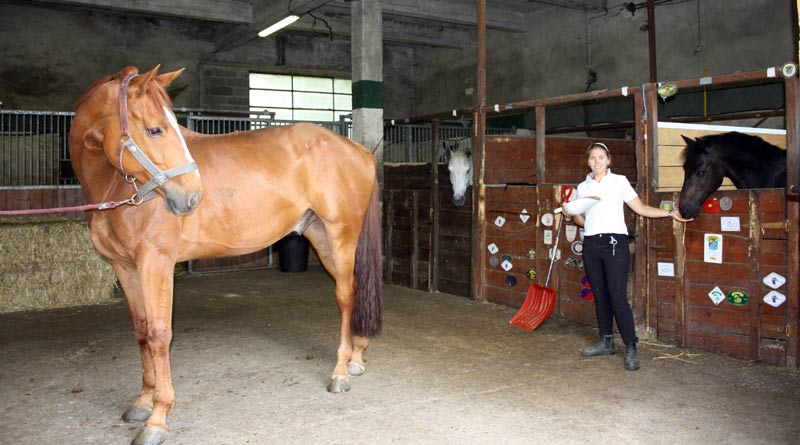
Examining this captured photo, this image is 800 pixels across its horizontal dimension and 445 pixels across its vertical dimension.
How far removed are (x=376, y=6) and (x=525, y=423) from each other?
6.27 m

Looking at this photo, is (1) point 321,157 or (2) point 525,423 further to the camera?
(1) point 321,157

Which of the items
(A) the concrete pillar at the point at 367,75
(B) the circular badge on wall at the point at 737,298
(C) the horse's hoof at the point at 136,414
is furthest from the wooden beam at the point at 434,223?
(C) the horse's hoof at the point at 136,414

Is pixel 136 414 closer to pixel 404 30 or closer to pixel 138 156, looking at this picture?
pixel 138 156

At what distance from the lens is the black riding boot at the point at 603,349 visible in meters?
4.08

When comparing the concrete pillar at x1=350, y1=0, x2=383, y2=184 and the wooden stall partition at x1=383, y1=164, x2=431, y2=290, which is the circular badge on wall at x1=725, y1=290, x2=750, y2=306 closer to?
the wooden stall partition at x1=383, y1=164, x2=431, y2=290

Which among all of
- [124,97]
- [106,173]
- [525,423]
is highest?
[124,97]

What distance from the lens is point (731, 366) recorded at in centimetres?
382

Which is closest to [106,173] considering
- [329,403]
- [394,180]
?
[329,403]

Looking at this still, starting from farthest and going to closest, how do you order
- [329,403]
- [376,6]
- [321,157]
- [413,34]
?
[413,34] < [376,6] < [321,157] < [329,403]

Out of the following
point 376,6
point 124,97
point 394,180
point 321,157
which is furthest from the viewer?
point 376,6

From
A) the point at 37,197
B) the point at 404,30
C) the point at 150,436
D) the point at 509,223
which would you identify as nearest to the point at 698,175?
the point at 509,223

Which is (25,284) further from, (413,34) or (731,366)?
(413,34)

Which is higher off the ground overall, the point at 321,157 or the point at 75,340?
the point at 321,157

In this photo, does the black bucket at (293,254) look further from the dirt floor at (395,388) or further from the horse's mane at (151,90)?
the horse's mane at (151,90)
